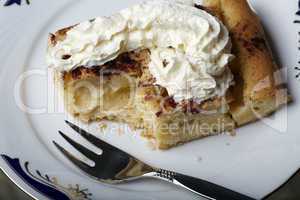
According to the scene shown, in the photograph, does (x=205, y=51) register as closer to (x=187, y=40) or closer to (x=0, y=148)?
(x=187, y=40)

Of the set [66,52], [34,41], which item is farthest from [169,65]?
[34,41]

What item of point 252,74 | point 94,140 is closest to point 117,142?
point 94,140

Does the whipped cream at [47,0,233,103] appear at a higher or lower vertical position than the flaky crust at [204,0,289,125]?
higher

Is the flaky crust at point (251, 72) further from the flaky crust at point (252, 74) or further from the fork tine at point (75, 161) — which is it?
the fork tine at point (75, 161)

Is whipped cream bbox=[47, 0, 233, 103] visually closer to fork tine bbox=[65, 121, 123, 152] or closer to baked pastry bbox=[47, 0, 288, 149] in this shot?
baked pastry bbox=[47, 0, 288, 149]

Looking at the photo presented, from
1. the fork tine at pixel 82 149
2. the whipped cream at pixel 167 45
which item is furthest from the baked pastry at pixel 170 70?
the fork tine at pixel 82 149

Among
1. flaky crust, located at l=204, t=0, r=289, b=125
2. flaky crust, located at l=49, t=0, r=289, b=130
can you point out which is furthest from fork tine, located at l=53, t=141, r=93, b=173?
flaky crust, located at l=204, t=0, r=289, b=125

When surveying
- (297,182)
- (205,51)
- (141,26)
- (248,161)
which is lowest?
(297,182)
